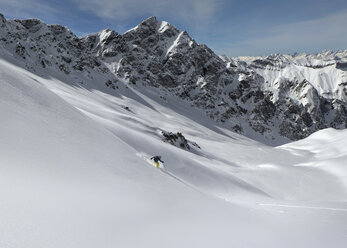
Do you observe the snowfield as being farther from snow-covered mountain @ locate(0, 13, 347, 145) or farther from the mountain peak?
the mountain peak

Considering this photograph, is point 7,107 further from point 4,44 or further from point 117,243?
A: point 4,44

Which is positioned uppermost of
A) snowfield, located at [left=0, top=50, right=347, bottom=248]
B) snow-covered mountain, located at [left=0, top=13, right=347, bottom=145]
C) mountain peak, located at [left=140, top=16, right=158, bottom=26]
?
mountain peak, located at [left=140, top=16, right=158, bottom=26]

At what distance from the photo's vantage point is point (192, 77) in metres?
148

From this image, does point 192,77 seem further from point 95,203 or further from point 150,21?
point 95,203

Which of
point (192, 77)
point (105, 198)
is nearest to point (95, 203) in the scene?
point (105, 198)

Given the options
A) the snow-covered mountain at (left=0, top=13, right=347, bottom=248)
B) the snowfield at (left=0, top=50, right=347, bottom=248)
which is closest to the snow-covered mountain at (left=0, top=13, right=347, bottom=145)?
the snow-covered mountain at (left=0, top=13, right=347, bottom=248)

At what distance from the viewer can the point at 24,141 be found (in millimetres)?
5262

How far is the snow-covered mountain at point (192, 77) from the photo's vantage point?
11550 centimetres

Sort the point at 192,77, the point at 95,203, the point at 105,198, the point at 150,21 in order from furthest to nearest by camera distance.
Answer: the point at 150,21, the point at 192,77, the point at 105,198, the point at 95,203

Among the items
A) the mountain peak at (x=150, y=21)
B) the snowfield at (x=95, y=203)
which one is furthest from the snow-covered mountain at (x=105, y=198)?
the mountain peak at (x=150, y=21)

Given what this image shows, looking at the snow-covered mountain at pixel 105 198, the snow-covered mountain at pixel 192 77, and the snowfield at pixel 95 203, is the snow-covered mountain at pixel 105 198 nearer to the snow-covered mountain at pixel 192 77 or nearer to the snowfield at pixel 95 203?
the snowfield at pixel 95 203

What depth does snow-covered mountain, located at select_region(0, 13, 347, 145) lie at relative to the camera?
379ft

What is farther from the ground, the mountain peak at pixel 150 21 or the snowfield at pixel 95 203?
the mountain peak at pixel 150 21

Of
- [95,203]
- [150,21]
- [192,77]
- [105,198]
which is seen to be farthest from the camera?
[150,21]
